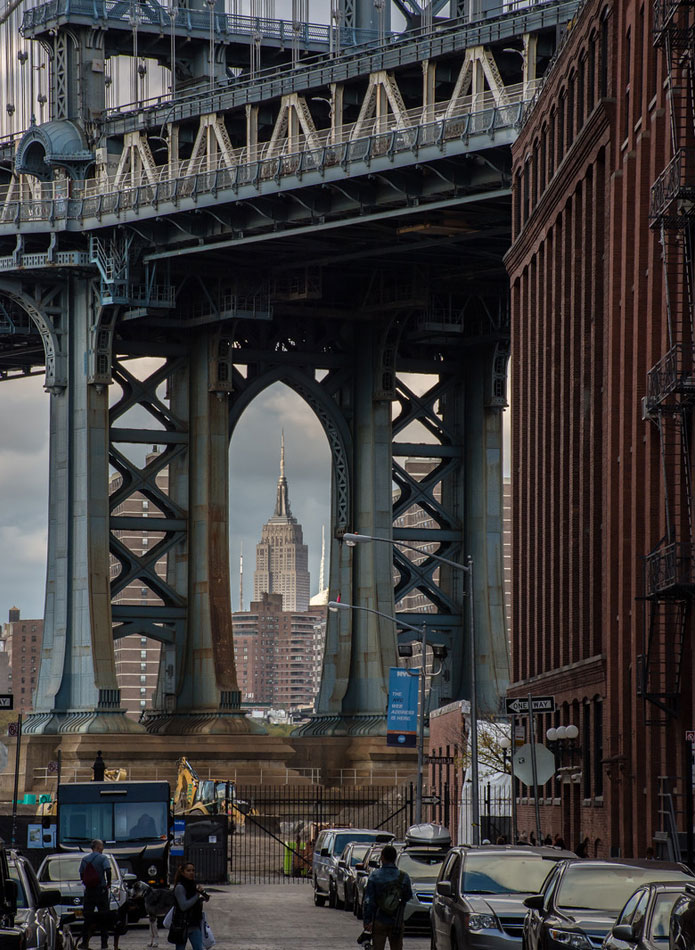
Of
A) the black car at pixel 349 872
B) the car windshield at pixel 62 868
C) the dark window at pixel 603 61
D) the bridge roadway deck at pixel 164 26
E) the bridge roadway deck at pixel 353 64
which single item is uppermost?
the bridge roadway deck at pixel 164 26

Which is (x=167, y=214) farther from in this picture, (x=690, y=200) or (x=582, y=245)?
(x=690, y=200)

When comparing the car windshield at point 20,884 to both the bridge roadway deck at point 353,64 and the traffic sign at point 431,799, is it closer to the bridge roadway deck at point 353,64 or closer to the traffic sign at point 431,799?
the traffic sign at point 431,799

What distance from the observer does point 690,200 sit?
137 feet

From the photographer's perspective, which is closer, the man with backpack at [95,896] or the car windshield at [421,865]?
the man with backpack at [95,896]

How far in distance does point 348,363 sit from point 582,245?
39.4 metres

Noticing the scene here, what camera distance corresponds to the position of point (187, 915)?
29922 mm

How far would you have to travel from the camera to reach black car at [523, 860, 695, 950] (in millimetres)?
24406

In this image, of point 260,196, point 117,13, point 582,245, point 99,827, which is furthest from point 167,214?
point 99,827

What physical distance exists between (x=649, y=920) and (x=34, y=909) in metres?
7.39

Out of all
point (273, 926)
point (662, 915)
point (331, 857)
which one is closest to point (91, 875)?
point (273, 926)

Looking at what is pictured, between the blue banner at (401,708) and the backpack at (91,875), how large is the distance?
3515 cm

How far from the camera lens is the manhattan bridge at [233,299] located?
8056 cm

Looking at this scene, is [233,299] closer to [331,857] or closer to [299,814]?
[299,814]

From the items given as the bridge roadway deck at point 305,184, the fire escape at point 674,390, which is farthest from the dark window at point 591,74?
the bridge roadway deck at point 305,184
